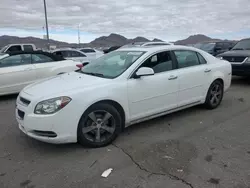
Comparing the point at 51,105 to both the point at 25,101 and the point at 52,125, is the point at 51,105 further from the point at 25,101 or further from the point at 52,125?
the point at 25,101

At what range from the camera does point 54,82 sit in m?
4.04

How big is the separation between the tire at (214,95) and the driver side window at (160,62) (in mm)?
1326

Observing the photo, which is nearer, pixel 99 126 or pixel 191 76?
pixel 99 126

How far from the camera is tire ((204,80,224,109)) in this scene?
5344mm

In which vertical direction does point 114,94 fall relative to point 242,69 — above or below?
above

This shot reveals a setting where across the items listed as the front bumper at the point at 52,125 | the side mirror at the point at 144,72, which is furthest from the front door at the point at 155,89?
the front bumper at the point at 52,125

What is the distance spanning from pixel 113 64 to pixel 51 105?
157 centimetres

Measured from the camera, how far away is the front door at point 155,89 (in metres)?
4.05

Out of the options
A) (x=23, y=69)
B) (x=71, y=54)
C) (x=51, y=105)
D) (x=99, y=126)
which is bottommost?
(x=99, y=126)

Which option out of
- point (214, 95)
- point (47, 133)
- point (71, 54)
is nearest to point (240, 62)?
point (214, 95)

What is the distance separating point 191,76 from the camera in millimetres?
4836

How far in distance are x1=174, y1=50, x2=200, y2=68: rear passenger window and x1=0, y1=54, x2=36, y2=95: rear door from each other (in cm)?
467

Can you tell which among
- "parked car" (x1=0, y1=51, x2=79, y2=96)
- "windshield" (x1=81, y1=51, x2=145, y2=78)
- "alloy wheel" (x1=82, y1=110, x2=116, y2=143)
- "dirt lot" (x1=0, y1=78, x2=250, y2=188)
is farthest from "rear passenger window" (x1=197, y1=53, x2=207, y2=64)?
"parked car" (x1=0, y1=51, x2=79, y2=96)

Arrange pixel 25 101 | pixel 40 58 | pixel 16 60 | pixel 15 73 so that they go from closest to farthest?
pixel 25 101 < pixel 15 73 < pixel 16 60 < pixel 40 58
